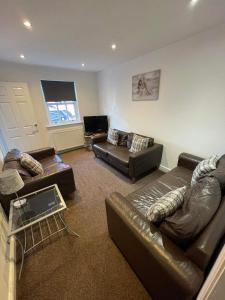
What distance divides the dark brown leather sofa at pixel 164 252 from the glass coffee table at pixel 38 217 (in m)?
0.75

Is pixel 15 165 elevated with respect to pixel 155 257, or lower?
elevated

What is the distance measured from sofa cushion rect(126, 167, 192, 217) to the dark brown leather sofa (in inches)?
13.9

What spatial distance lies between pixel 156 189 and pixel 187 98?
1.67m

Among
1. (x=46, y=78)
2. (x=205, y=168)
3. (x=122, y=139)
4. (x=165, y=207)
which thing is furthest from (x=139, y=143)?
(x=46, y=78)

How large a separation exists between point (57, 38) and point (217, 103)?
2.59m

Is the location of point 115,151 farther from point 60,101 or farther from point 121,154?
point 60,101

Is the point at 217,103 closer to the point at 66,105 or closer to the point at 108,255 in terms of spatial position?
the point at 108,255

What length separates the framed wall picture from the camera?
106 inches

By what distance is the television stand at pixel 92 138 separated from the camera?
12.4 feet

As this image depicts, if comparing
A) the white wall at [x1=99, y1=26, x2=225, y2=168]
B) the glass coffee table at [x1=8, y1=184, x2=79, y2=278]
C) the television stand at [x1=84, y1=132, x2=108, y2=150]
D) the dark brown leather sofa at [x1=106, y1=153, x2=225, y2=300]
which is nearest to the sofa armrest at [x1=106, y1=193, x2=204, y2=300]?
the dark brown leather sofa at [x1=106, y1=153, x2=225, y2=300]

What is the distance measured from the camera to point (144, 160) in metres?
2.64

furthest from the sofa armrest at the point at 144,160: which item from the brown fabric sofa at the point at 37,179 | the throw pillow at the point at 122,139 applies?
the brown fabric sofa at the point at 37,179

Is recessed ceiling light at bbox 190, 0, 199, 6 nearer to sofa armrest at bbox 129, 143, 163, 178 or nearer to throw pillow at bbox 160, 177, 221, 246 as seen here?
throw pillow at bbox 160, 177, 221, 246

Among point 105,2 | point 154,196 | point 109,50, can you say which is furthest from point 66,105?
point 154,196
